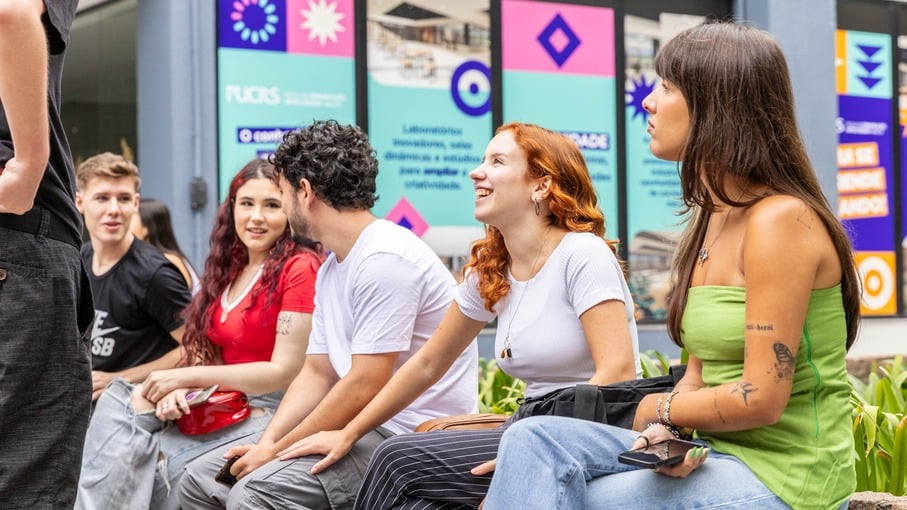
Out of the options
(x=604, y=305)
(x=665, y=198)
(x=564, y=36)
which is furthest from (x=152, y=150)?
(x=604, y=305)

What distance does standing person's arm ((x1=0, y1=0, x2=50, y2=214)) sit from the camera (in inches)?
101

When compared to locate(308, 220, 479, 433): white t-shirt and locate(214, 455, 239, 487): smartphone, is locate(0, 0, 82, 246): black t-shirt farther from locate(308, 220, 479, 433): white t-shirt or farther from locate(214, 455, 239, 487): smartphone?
locate(214, 455, 239, 487): smartphone

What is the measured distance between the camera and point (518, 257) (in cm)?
349

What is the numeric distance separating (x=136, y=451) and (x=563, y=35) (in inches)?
264

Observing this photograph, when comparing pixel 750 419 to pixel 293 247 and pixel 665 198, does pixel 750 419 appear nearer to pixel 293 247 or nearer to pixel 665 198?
pixel 293 247

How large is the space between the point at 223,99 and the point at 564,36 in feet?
9.99

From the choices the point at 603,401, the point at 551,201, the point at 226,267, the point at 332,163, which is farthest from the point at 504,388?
the point at 603,401

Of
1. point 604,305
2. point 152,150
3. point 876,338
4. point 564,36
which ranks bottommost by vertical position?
point 876,338

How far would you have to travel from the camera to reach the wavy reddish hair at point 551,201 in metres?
3.45

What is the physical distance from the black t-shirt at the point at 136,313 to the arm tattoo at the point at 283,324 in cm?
68

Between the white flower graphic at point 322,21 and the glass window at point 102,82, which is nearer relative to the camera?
the white flower graphic at point 322,21

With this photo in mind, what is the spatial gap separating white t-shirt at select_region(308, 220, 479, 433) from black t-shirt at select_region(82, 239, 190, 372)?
3.32 feet

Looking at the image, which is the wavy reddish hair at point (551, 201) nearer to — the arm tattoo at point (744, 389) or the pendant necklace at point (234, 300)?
the arm tattoo at point (744, 389)

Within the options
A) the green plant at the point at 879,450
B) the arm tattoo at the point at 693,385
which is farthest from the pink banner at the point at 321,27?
the arm tattoo at the point at 693,385
